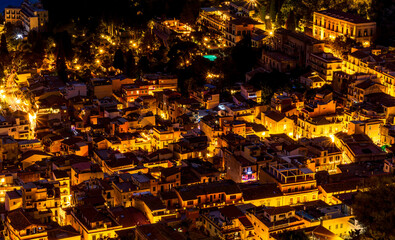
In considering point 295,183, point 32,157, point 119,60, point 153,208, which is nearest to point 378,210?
point 295,183

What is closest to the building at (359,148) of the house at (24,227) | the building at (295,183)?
the building at (295,183)

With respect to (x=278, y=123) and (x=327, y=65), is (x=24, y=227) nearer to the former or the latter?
(x=278, y=123)

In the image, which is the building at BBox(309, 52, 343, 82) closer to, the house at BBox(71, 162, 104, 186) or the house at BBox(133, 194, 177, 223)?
the house at BBox(71, 162, 104, 186)

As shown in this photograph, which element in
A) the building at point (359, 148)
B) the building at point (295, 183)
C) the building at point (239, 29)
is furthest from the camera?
the building at point (239, 29)

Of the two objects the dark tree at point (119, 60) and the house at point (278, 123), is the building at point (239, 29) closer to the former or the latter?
the dark tree at point (119, 60)

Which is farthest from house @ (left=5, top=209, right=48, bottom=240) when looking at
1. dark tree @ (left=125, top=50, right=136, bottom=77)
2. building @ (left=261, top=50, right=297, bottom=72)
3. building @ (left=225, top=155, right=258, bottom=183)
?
building @ (left=261, top=50, right=297, bottom=72)

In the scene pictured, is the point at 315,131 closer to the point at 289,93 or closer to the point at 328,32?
the point at 289,93
